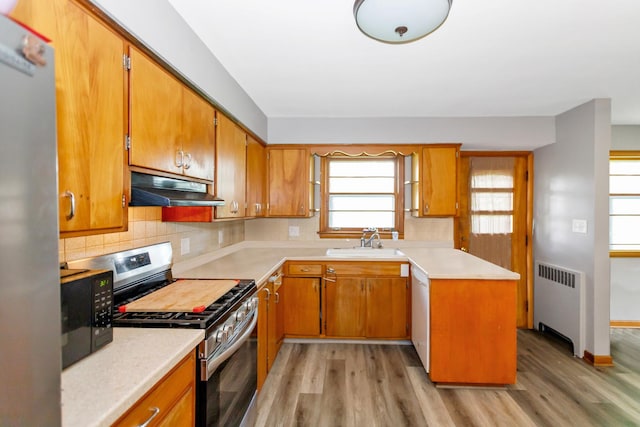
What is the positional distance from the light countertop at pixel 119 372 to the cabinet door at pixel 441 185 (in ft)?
9.04

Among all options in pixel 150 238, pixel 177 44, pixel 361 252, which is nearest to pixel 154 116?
pixel 177 44

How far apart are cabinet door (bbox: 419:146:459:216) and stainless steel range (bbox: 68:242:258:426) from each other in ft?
7.28

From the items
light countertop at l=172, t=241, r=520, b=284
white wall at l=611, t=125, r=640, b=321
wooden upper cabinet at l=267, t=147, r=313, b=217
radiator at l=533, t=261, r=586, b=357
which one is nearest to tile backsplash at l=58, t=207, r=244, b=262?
→ light countertop at l=172, t=241, r=520, b=284

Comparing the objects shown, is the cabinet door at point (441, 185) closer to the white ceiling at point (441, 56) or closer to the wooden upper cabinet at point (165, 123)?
the white ceiling at point (441, 56)

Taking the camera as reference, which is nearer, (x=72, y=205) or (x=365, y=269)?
(x=72, y=205)

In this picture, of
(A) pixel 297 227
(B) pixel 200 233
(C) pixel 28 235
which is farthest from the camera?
(A) pixel 297 227

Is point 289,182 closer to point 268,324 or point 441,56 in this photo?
point 268,324

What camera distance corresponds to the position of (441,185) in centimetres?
333

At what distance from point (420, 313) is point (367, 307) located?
1.93ft

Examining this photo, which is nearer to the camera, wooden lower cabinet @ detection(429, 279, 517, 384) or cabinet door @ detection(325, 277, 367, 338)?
wooden lower cabinet @ detection(429, 279, 517, 384)

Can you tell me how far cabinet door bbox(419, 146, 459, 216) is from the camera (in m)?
3.33

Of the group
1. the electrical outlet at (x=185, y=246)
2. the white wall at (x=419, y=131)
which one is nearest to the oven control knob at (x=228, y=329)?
the electrical outlet at (x=185, y=246)

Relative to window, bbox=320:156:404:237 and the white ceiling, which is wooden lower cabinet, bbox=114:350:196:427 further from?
window, bbox=320:156:404:237

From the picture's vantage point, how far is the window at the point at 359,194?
12.1ft
